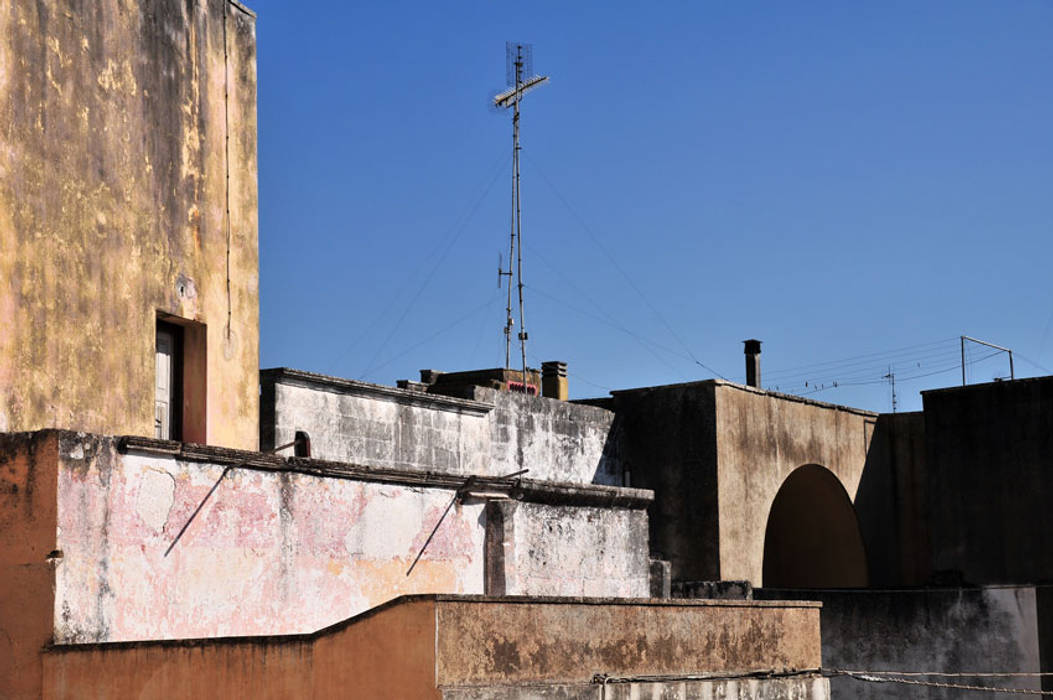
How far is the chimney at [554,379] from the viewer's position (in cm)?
2753

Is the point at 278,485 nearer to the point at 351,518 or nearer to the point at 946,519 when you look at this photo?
the point at 351,518

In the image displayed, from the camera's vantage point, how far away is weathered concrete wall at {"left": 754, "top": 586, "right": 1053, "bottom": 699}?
1908 cm

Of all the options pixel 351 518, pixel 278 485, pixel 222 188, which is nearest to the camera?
pixel 278 485

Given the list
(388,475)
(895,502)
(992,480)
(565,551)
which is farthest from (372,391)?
(895,502)

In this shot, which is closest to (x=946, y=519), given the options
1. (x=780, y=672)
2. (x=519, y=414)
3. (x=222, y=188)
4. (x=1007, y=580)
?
(x=1007, y=580)

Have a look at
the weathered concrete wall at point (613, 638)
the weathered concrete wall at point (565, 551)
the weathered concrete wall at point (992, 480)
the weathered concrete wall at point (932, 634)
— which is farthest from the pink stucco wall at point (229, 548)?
the weathered concrete wall at point (992, 480)

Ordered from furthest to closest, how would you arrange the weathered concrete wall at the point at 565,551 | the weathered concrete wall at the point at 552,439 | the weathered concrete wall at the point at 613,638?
the weathered concrete wall at the point at 552,439
the weathered concrete wall at the point at 565,551
the weathered concrete wall at the point at 613,638

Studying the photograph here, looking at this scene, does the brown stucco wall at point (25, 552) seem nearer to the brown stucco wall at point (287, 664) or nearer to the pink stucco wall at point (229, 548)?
the pink stucco wall at point (229, 548)

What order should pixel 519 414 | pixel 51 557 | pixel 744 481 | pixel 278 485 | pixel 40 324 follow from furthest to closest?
1. pixel 744 481
2. pixel 519 414
3. pixel 278 485
4. pixel 40 324
5. pixel 51 557

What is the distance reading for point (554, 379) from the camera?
1088 inches

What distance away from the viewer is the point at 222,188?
43.0 ft

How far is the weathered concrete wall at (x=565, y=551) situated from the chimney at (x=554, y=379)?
37.1ft

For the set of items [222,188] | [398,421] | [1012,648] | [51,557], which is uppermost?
[222,188]

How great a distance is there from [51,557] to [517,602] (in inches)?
117
